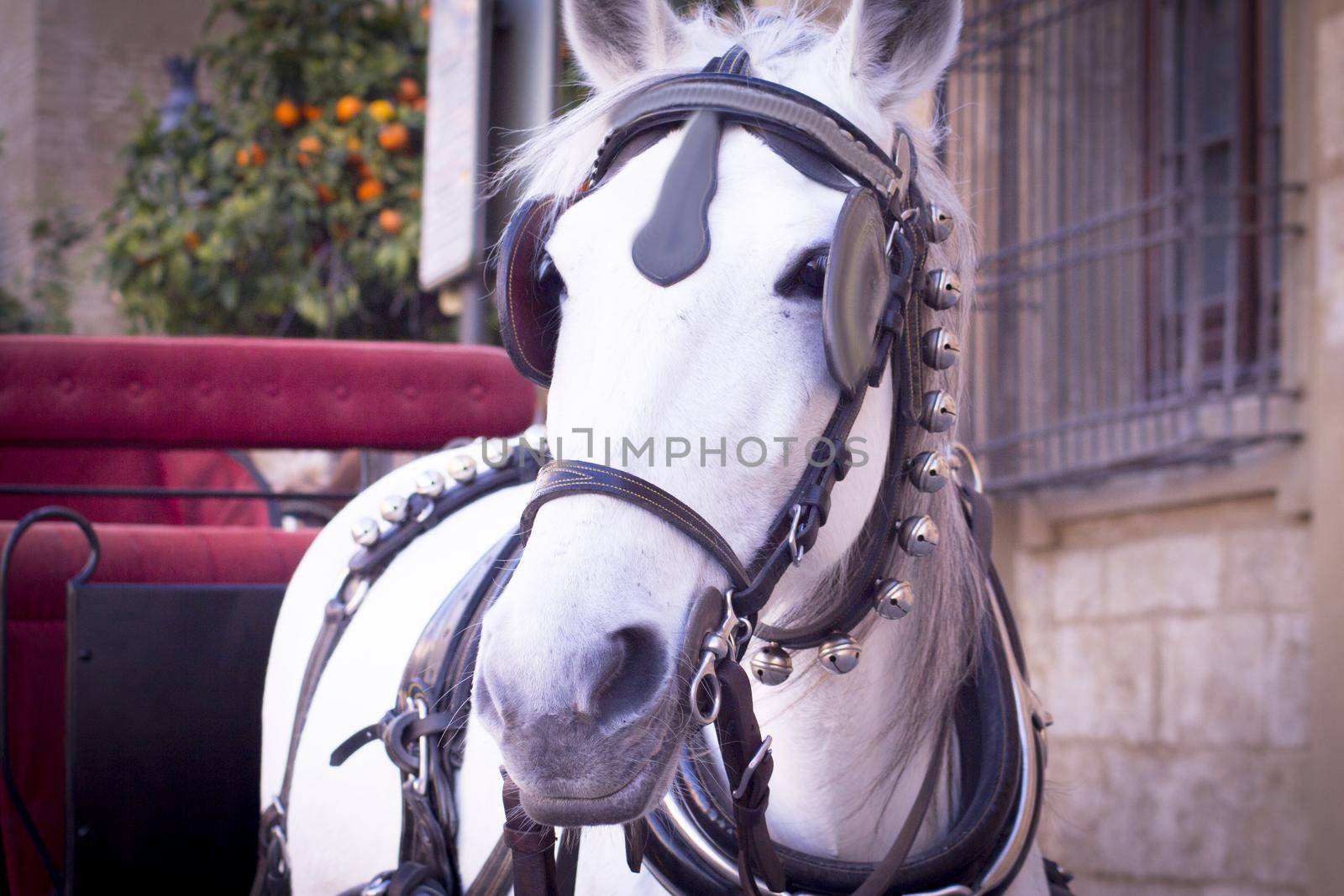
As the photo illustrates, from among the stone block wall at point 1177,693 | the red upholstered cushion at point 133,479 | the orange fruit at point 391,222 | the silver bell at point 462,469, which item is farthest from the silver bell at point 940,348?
the orange fruit at point 391,222

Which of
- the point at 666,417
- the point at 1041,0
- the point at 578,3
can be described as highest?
the point at 1041,0

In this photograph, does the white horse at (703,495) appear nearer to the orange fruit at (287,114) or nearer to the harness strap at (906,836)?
the harness strap at (906,836)

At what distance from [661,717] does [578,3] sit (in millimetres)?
1035

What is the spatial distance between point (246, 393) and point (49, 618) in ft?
2.34

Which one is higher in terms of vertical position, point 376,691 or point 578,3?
point 578,3

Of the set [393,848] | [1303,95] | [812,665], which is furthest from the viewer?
[1303,95]

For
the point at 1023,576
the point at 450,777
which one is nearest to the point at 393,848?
the point at 450,777

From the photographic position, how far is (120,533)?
280cm

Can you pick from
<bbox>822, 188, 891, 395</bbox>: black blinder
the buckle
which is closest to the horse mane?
<bbox>822, 188, 891, 395</bbox>: black blinder

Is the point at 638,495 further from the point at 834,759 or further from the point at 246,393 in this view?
the point at 246,393

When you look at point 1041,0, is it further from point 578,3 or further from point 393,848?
point 393,848

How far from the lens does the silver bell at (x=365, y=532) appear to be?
253 centimetres

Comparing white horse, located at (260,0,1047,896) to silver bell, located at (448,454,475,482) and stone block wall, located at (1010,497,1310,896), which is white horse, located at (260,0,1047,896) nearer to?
silver bell, located at (448,454,475,482)

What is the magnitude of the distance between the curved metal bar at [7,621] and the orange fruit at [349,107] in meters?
3.10
